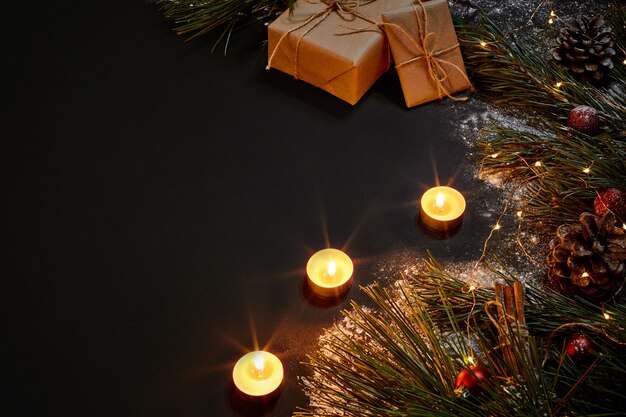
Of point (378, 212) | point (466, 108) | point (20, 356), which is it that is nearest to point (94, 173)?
point (20, 356)

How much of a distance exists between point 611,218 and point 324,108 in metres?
0.65

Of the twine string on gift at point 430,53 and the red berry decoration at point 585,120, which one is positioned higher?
the twine string on gift at point 430,53

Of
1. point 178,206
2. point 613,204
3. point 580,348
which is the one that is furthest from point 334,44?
point 580,348

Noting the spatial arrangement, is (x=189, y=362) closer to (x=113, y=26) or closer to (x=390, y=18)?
(x=390, y=18)

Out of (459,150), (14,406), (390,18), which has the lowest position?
A: (459,150)

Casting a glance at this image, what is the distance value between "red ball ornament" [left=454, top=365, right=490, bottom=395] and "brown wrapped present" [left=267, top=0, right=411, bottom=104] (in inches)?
29.2

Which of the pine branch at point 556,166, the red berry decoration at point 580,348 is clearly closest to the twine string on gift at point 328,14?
the pine branch at point 556,166

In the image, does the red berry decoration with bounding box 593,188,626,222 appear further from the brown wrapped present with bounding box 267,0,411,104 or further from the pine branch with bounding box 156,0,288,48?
the pine branch with bounding box 156,0,288,48

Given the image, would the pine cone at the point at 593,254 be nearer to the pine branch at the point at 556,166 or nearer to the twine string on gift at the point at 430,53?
the pine branch at the point at 556,166

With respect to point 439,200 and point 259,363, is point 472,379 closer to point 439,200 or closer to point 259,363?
point 259,363

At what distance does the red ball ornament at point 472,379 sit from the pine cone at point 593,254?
315 millimetres

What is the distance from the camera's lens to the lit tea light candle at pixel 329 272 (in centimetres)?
113

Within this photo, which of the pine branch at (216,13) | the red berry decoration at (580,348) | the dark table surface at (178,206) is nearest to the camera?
the red berry decoration at (580,348)

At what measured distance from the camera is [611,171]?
115 cm
